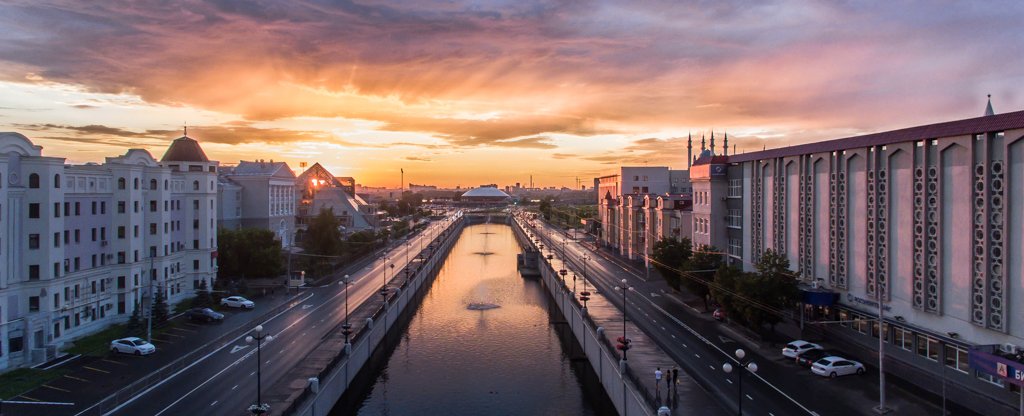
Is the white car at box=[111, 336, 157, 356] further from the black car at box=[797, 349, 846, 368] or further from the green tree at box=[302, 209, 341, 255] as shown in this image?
the green tree at box=[302, 209, 341, 255]

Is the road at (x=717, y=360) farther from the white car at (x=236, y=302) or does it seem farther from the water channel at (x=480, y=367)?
the white car at (x=236, y=302)

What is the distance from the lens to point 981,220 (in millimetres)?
28141

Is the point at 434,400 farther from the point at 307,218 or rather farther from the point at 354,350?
the point at 307,218

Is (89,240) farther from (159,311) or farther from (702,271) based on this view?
(702,271)

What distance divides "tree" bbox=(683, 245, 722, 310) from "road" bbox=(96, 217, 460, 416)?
2651 cm

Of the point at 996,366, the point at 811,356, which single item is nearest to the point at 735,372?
the point at 811,356

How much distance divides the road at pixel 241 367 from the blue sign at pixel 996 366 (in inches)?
1180

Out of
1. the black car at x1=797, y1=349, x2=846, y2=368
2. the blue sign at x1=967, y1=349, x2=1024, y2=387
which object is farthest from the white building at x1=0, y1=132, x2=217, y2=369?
the blue sign at x1=967, y1=349, x2=1024, y2=387

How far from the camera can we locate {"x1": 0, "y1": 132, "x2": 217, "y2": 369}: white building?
36250 millimetres

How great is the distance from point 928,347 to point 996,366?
20.8ft

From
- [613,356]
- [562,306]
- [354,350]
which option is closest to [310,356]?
[354,350]

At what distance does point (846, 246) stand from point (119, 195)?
4949 cm

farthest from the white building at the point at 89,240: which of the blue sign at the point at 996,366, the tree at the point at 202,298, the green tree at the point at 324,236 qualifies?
the blue sign at the point at 996,366

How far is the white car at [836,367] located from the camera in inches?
1275
